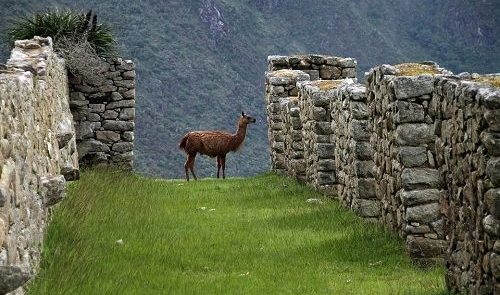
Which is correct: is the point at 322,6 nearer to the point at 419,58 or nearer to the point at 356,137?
the point at 419,58

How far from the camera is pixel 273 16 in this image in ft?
219

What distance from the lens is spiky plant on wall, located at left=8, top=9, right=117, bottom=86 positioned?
23.3 m

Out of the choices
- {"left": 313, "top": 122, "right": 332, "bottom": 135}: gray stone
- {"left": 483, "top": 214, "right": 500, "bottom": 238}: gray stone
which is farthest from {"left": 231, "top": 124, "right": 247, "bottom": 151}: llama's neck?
{"left": 483, "top": 214, "right": 500, "bottom": 238}: gray stone

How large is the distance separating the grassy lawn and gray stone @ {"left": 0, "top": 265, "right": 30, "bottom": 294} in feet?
7.44

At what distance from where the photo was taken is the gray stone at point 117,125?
24766 millimetres

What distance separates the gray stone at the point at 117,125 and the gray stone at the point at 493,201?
17562 millimetres

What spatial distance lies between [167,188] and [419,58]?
1712 inches

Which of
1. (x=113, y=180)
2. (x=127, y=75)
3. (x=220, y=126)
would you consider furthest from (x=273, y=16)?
(x=113, y=180)

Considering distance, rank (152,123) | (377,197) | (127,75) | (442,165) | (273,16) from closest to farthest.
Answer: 1. (442,165)
2. (377,197)
3. (127,75)
4. (152,123)
5. (273,16)

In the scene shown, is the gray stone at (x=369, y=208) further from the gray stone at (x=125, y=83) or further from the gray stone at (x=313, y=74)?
the gray stone at (x=313, y=74)

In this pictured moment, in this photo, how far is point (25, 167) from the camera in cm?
941

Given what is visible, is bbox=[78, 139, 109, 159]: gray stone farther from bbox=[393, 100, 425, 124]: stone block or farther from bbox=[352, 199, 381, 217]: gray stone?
bbox=[393, 100, 425, 124]: stone block

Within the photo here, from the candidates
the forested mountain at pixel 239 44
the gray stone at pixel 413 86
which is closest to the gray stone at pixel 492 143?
the gray stone at pixel 413 86

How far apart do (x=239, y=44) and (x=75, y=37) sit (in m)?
35.9
